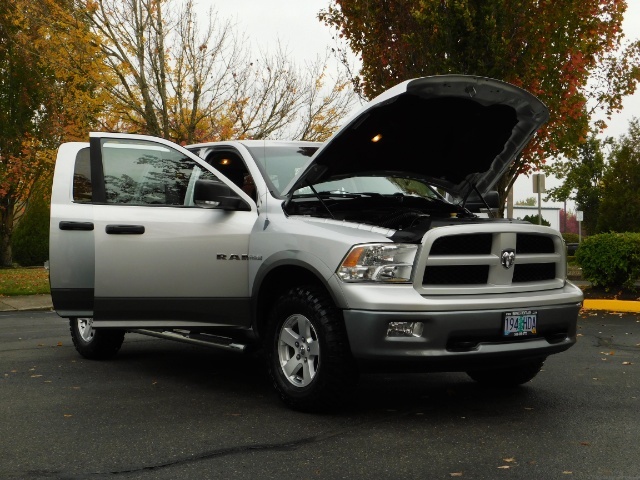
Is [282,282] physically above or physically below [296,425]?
above

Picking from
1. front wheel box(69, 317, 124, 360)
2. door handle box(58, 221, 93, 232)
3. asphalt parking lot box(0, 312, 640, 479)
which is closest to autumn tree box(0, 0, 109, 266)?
front wheel box(69, 317, 124, 360)

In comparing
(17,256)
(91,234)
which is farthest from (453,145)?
(17,256)

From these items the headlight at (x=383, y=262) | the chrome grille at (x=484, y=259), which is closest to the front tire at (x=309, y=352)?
the headlight at (x=383, y=262)

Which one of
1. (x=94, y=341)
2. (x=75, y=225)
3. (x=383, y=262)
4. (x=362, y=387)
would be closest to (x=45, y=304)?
(x=94, y=341)

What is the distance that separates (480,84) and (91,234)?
3.31 metres

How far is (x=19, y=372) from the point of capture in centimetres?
774

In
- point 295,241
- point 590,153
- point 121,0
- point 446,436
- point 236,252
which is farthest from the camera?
point 590,153

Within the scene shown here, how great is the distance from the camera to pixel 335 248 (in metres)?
5.62

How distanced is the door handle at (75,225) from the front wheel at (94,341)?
1.44 metres

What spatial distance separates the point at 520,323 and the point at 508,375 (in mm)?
1194

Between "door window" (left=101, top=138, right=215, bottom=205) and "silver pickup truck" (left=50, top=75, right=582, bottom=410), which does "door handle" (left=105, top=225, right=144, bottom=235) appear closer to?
"silver pickup truck" (left=50, top=75, right=582, bottom=410)

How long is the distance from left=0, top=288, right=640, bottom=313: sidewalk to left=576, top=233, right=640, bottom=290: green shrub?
2.58 ft

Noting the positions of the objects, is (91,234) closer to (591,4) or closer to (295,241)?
(295,241)

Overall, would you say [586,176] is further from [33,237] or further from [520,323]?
[520,323]
